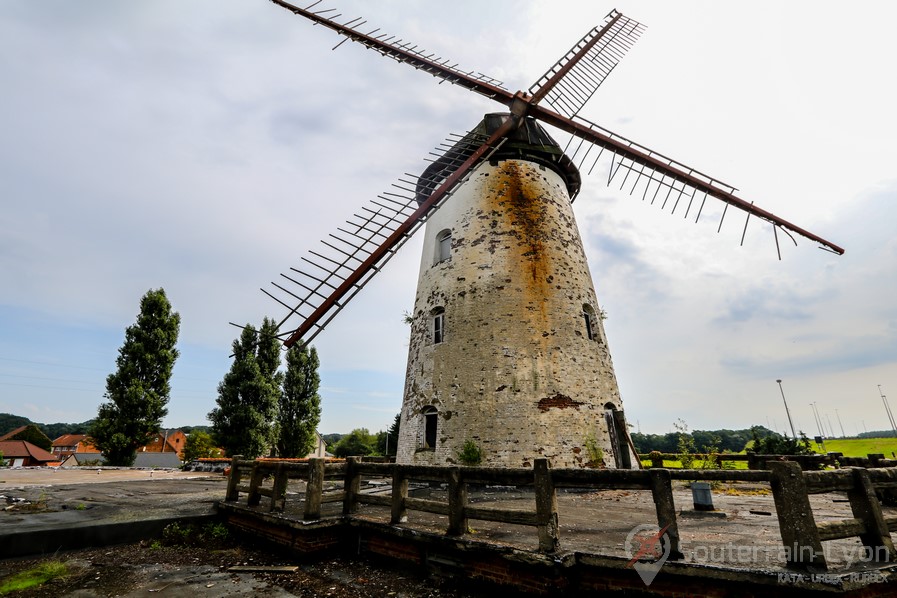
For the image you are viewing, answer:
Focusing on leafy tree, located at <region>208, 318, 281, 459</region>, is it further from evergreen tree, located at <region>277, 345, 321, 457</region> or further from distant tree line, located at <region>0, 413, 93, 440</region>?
distant tree line, located at <region>0, 413, 93, 440</region>

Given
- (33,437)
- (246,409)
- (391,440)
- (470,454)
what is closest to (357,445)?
(391,440)

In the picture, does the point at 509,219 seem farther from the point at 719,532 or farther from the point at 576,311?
the point at 719,532

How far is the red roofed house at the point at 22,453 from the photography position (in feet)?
155

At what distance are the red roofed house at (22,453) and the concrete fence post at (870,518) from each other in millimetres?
68174

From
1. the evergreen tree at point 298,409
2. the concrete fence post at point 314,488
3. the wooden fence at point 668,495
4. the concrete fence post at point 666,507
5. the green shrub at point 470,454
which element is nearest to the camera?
the wooden fence at point 668,495

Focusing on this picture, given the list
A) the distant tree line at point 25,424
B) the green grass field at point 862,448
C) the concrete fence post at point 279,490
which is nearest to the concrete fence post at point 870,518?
the concrete fence post at point 279,490

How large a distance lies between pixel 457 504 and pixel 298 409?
2538 cm

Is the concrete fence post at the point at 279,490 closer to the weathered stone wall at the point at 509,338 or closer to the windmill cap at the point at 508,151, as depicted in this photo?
the weathered stone wall at the point at 509,338

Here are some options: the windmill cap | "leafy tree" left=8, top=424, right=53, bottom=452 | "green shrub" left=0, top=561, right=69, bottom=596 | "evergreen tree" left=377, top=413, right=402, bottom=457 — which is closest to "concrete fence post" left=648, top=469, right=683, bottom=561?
"green shrub" left=0, top=561, right=69, bottom=596

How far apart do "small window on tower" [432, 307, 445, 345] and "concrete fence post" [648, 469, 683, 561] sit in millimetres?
7185

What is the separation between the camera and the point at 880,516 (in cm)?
344

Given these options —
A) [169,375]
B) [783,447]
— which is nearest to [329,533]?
[783,447]

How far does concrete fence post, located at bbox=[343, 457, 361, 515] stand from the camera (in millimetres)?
6062

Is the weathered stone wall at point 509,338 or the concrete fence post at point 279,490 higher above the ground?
the weathered stone wall at point 509,338
